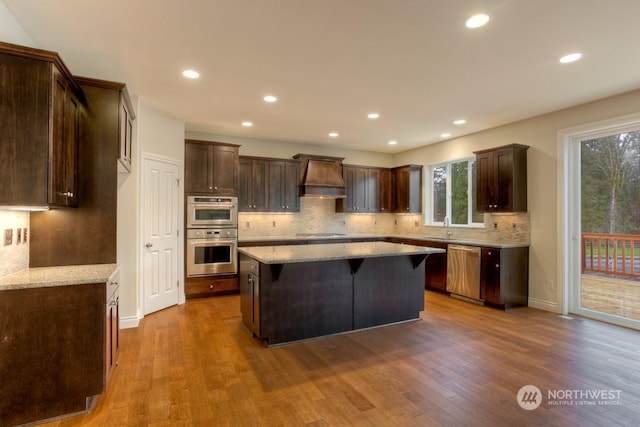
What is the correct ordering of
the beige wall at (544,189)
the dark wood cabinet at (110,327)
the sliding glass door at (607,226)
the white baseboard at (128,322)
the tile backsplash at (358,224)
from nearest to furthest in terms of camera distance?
1. the dark wood cabinet at (110,327)
2. the white baseboard at (128,322)
3. the sliding glass door at (607,226)
4. the beige wall at (544,189)
5. the tile backsplash at (358,224)

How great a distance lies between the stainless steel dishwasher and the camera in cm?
495

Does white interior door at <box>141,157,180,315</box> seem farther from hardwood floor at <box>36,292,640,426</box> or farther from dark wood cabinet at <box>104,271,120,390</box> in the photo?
dark wood cabinet at <box>104,271,120,390</box>

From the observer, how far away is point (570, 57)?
116 inches

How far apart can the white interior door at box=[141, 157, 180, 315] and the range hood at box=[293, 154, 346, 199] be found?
7.66ft

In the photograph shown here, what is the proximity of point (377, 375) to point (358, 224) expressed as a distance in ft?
15.8

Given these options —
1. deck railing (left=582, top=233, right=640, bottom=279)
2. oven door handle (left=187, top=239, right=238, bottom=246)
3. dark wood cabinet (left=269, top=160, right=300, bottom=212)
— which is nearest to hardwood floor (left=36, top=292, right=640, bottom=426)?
deck railing (left=582, top=233, right=640, bottom=279)

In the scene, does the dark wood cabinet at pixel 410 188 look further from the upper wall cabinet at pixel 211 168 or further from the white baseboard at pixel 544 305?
the upper wall cabinet at pixel 211 168

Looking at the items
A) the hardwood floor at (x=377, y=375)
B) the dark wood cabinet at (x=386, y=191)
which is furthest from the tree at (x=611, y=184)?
the dark wood cabinet at (x=386, y=191)

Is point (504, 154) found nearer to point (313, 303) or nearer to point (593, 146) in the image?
point (593, 146)

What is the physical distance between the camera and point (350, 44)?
2.73m

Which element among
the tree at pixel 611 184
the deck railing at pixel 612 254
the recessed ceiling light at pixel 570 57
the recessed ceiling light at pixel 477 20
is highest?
the recessed ceiling light at pixel 570 57

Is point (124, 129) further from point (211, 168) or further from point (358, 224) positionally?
point (358, 224)

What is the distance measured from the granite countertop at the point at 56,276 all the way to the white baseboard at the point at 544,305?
5251mm

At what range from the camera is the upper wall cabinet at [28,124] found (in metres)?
2.09
